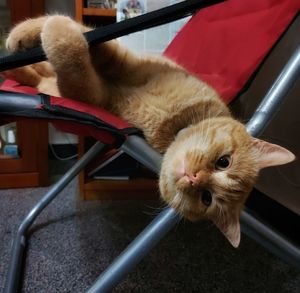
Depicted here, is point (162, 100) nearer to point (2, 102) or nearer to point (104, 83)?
point (104, 83)

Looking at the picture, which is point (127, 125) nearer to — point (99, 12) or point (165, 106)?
point (165, 106)

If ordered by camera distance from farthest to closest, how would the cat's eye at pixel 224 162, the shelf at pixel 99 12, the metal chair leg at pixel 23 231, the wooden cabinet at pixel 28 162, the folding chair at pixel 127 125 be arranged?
the wooden cabinet at pixel 28 162, the shelf at pixel 99 12, the metal chair leg at pixel 23 231, the cat's eye at pixel 224 162, the folding chair at pixel 127 125

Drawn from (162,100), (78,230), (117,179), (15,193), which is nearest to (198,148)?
(162,100)

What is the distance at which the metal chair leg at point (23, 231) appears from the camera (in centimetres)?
102

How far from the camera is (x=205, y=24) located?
48.7 inches

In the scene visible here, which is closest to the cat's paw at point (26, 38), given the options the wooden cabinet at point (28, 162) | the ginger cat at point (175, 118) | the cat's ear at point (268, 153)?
the ginger cat at point (175, 118)

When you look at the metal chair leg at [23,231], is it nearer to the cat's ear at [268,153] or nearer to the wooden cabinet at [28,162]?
the wooden cabinet at [28,162]

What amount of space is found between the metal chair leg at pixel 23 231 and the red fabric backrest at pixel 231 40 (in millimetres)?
397

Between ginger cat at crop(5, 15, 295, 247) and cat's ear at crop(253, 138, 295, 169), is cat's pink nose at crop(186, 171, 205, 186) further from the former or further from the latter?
cat's ear at crop(253, 138, 295, 169)

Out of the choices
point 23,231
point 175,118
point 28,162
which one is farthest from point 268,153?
point 28,162

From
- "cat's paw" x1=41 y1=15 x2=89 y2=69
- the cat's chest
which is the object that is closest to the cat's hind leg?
"cat's paw" x1=41 y1=15 x2=89 y2=69

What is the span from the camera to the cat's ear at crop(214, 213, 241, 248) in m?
0.72

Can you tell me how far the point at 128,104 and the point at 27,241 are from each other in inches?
26.9

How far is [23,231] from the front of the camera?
1.24 meters
